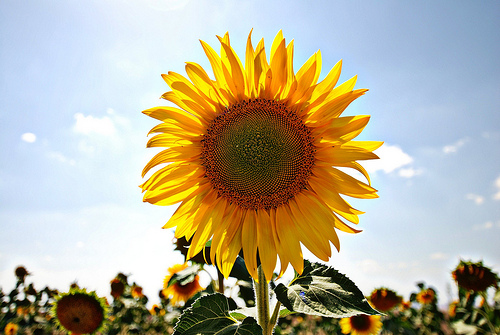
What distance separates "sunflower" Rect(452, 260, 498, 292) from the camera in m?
4.42

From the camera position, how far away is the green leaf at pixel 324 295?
1565mm

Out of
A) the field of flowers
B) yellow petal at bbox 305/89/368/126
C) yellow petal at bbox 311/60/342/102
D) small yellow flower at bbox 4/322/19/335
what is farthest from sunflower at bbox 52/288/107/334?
small yellow flower at bbox 4/322/19/335

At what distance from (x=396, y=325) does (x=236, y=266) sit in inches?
207

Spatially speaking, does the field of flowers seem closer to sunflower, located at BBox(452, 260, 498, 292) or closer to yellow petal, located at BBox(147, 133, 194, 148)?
sunflower, located at BBox(452, 260, 498, 292)

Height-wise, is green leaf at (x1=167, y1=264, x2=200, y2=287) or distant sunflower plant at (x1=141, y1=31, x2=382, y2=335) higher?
distant sunflower plant at (x1=141, y1=31, x2=382, y2=335)

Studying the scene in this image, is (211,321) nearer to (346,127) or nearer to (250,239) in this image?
(250,239)

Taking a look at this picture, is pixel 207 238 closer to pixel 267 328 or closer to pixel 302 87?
pixel 267 328

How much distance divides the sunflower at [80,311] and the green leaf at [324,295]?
3717 millimetres

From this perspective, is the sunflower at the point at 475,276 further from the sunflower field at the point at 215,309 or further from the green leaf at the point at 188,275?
the green leaf at the point at 188,275

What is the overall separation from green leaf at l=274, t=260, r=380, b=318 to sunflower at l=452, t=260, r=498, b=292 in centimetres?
378

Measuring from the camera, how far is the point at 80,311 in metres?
4.48

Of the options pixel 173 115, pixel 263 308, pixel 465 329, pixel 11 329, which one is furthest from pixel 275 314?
pixel 11 329

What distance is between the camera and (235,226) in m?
2.12

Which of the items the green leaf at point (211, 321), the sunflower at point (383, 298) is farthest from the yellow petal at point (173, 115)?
the sunflower at point (383, 298)
